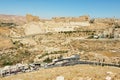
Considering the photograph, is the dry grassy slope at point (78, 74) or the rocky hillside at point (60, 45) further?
the rocky hillside at point (60, 45)

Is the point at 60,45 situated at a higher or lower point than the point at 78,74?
lower

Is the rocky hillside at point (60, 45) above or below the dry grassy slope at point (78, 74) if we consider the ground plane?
below

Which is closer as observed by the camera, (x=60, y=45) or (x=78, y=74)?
(x=78, y=74)

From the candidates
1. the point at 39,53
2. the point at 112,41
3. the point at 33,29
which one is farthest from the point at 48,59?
the point at 33,29

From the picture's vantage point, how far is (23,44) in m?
71.3

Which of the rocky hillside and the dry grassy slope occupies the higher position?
the dry grassy slope

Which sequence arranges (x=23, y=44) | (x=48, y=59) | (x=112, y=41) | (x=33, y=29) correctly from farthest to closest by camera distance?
(x=33, y=29)
(x=23, y=44)
(x=112, y=41)
(x=48, y=59)

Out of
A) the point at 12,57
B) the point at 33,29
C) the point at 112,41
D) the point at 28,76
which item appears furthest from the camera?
the point at 33,29

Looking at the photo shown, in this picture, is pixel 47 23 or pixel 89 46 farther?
pixel 47 23

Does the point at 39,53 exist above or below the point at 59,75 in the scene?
below

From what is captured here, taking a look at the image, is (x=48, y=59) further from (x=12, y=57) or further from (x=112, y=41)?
(x=112, y=41)

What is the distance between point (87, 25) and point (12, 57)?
42.8m

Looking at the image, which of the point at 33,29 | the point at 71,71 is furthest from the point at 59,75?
the point at 33,29

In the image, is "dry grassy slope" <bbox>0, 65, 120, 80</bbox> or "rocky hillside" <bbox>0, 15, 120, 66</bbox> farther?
"rocky hillside" <bbox>0, 15, 120, 66</bbox>
